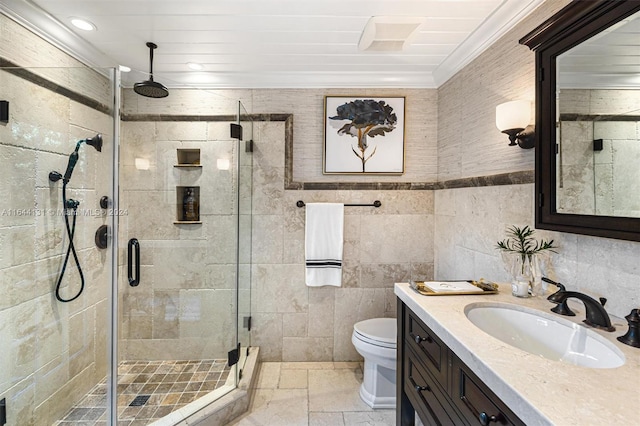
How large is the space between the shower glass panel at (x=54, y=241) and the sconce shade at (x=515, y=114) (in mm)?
2061

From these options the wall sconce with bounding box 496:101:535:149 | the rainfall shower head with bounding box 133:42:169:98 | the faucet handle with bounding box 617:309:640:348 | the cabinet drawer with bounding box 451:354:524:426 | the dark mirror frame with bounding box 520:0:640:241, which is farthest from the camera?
the rainfall shower head with bounding box 133:42:169:98

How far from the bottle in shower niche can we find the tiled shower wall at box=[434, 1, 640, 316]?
1.81m

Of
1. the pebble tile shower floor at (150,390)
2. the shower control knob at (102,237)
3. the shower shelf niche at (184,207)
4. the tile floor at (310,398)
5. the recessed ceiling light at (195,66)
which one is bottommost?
the tile floor at (310,398)

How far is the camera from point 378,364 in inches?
75.5

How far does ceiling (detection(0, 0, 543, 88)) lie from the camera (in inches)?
59.7

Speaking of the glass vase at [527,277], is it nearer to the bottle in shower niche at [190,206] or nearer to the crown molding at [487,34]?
the crown molding at [487,34]

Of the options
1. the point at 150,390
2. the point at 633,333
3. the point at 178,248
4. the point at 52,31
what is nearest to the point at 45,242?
the point at 178,248

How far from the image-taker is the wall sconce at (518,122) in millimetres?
1415

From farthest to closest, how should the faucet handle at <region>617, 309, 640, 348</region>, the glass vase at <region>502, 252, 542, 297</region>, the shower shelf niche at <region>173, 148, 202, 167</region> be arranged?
the shower shelf niche at <region>173, 148, 202, 167</region> → the glass vase at <region>502, 252, 542, 297</region> → the faucet handle at <region>617, 309, 640, 348</region>

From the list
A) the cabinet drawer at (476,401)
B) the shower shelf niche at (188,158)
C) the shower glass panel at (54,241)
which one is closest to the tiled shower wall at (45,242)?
the shower glass panel at (54,241)

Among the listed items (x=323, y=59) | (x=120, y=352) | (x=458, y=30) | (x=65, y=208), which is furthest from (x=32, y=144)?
(x=458, y=30)

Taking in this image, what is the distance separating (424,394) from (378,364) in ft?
2.41

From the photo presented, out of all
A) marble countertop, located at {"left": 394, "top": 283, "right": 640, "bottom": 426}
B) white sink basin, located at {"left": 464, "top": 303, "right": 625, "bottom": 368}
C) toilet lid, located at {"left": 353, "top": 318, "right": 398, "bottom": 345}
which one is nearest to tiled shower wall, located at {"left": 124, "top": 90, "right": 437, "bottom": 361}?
toilet lid, located at {"left": 353, "top": 318, "right": 398, "bottom": 345}

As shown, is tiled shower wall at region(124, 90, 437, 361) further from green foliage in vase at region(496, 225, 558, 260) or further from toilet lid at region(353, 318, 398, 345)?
green foliage in vase at region(496, 225, 558, 260)
